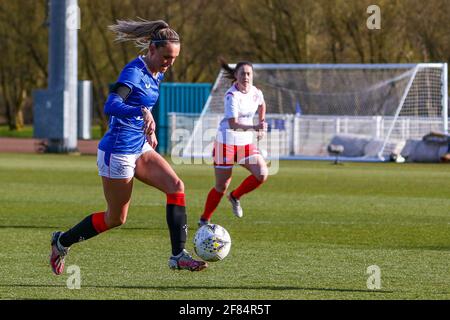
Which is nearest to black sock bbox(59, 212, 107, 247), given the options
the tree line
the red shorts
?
the red shorts

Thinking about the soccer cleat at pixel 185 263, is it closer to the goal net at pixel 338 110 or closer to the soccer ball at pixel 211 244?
the soccer ball at pixel 211 244

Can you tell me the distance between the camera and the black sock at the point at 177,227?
937 cm

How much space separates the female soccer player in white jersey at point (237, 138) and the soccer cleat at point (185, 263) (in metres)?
4.54

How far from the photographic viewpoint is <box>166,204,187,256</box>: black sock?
9367 millimetres

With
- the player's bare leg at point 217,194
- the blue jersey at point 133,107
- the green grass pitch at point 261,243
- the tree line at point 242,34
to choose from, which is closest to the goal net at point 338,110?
the tree line at point 242,34

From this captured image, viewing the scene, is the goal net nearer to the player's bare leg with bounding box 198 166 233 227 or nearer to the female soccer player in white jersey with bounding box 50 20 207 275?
the player's bare leg with bounding box 198 166 233 227

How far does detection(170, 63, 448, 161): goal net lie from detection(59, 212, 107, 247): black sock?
23.9 m

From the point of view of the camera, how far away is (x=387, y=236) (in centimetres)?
1330
